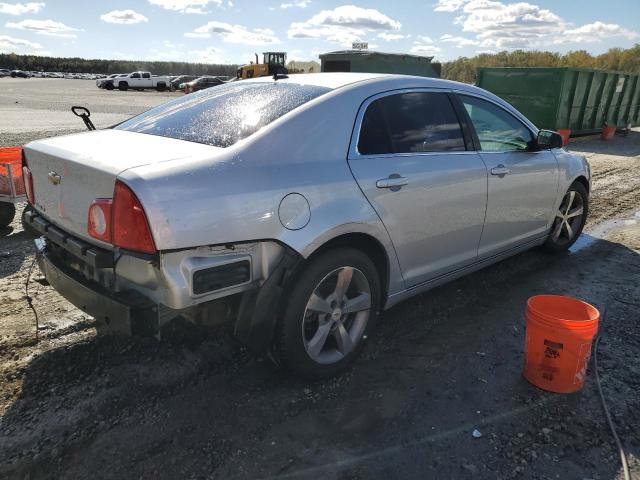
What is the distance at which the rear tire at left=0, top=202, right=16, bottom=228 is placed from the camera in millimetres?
5297

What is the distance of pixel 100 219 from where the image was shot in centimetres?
236

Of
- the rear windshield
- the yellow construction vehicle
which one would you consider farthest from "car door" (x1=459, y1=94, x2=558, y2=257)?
the yellow construction vehicle

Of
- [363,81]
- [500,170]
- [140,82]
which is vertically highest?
[363,81]

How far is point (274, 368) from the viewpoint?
3.11m

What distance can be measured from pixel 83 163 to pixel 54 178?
35 centimetres

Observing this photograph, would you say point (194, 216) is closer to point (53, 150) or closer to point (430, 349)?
point (53, 150)

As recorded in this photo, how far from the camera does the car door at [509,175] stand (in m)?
3.83

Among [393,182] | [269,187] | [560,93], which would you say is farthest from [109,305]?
[560,93]

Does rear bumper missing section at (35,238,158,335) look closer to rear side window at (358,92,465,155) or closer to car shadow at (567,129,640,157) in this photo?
rear side window at (358,92,465,155)

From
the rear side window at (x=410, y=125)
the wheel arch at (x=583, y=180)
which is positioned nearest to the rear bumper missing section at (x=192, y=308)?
the rear side window at (x=410, y=125)

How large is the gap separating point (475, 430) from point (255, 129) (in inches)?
76.1

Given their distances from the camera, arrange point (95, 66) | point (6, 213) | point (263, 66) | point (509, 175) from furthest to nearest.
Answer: point (95, 66), point (263, 66), point (6, 213), point (509, 175)

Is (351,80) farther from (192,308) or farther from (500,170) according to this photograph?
(192,308)

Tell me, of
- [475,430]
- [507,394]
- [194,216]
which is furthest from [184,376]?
[507,394]
